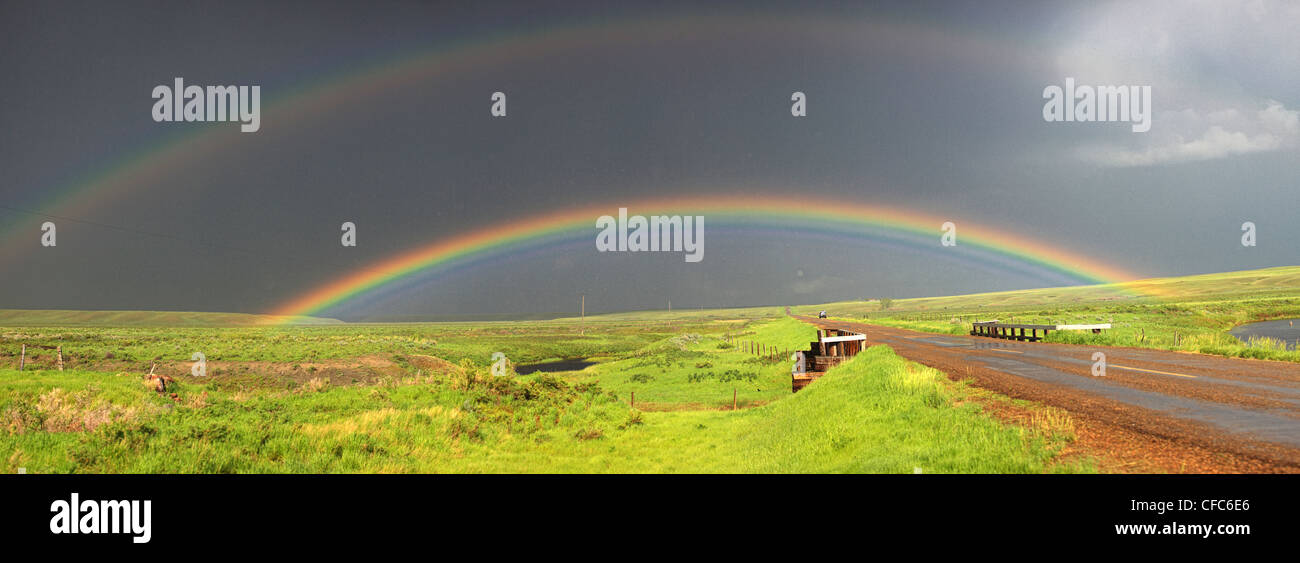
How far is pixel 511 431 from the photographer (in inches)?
569

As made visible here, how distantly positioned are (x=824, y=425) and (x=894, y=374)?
3.60 m

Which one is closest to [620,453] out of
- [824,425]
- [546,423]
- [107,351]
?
[546,423]

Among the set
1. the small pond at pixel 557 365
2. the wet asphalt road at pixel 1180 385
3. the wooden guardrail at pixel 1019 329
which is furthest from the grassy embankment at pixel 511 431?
the small pond at pixel 557 365

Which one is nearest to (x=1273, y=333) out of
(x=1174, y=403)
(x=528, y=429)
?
(x=1174, y=403)

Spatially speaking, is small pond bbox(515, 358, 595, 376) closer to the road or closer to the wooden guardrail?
the wooden guardrail

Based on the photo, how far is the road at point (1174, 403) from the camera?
6375mm

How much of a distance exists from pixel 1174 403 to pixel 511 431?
15.9m

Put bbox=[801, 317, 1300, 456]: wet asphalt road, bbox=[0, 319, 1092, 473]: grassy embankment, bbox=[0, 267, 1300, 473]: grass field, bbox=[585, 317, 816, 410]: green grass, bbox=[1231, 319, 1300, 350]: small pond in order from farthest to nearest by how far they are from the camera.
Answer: bbox=[1231, 319, 1300, 350]: small pond
bbox=[585, 317, 816, 410]: green grass
bbox=[0, 319, 1092, 473]: grassy embankment
bbox=[0, 267, 1300, 473]: grass field
bbox=[801, 317, 1300, 456]: wet asphalt road

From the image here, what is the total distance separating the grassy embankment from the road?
0.95 meters

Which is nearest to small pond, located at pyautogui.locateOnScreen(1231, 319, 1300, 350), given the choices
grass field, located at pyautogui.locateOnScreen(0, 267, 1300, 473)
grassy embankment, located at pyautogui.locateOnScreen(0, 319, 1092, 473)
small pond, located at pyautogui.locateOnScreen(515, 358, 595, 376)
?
grass field, located at pyautogui.locateOnScreen(0, 267, 1300, 473)

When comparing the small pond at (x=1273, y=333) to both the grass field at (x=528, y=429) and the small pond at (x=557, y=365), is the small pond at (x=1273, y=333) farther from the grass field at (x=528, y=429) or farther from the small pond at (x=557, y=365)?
the small pond at (x=557, y=365)

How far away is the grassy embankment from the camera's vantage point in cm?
860

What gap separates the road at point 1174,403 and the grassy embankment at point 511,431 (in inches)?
37.6
